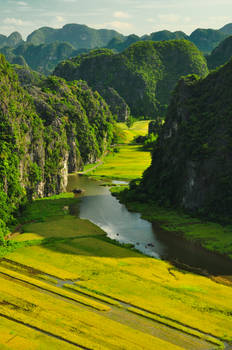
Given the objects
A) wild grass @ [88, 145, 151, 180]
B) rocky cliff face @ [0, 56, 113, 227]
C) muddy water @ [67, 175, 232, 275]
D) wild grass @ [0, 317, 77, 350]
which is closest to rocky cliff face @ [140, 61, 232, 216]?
muddy water @ [67, 175, 232, 275]

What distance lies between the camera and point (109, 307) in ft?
201

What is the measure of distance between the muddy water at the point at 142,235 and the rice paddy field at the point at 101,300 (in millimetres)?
5639

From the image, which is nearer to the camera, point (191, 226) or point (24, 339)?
point (24, 339)

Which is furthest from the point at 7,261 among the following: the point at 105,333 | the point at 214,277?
the point at 214,277

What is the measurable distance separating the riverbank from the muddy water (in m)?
1.91

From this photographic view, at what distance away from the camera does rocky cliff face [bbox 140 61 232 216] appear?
112m

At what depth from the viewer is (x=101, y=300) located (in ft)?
207

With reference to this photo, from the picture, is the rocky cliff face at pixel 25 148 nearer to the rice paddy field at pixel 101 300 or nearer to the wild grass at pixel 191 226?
the rice paddy field at pixel 101 300

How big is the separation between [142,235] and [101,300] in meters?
35.5

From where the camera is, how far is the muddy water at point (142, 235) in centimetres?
8219

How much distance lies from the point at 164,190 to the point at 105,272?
189 feet

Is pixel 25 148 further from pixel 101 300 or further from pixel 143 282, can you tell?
pixel 101 300

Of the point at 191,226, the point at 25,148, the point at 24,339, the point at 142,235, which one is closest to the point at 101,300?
the point at 24,339

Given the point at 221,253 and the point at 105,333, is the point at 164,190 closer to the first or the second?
the point at 221,253
